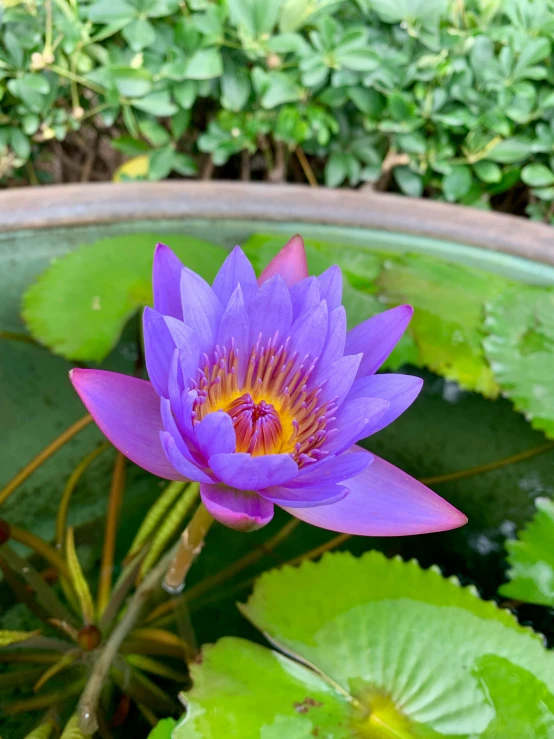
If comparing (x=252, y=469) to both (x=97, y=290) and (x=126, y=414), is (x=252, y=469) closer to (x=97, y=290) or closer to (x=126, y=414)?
(x=126, y=414)

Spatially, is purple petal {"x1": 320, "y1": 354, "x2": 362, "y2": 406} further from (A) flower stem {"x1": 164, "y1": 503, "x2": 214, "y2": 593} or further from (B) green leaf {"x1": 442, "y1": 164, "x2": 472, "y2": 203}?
(B) green leaf {"x1": 442, "y1": 164, "x2": 472, "y2": 203}

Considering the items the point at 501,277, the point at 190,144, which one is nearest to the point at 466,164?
the point at 501,277

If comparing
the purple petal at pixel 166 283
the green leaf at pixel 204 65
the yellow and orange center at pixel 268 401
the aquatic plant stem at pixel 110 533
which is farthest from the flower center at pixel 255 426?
the green leaf at pixel 204 65

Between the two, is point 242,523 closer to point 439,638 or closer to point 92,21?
point 439,638

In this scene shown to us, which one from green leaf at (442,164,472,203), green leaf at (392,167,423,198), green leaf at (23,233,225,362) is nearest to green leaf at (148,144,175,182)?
green leaf at (23,233,225,362)

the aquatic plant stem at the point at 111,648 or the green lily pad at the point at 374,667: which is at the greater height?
the green lily pad at the point at 374,667

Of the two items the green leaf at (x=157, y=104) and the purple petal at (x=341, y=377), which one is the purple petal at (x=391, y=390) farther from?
the green leaf at (x=157, y=104)
